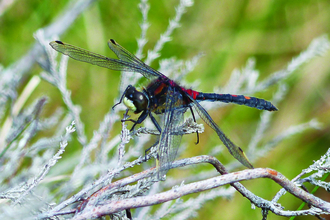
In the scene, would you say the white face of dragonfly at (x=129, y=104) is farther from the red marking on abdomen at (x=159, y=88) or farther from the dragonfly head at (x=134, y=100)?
the red marking on abdomen at (x=159, y=88)

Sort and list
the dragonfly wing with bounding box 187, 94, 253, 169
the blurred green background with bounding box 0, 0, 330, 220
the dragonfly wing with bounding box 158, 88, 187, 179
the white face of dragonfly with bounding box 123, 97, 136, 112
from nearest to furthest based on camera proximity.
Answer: the dragonfly wing with bounding box 158, 88, 187, 179 < the dragonfly wing with bounding box 187, 94, 253, 169 < the white face of dragonfly with bounding box 123, 97, 136, 112 < the blurred green background with bounding box 0, 0, 330, 220

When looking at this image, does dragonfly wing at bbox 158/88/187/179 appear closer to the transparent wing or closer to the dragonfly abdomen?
the transparent wing

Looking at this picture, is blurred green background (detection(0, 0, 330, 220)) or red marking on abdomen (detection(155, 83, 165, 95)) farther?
blurred green background (detection(0, 0, 330, 220))

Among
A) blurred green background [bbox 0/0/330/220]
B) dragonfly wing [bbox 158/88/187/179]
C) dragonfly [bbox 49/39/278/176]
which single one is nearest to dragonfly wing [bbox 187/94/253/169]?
dragonfly [bbox 49/39/278/176]

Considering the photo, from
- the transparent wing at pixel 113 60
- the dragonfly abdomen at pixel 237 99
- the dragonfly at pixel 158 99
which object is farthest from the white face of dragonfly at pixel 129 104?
the dragonfly abdomen at pixel 237 99

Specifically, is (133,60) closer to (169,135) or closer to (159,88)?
(159,88)

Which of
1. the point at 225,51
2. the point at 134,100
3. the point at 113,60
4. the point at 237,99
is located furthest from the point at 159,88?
the point at 225,51
